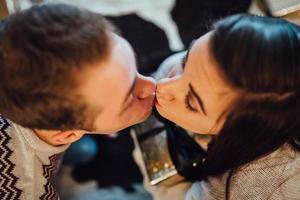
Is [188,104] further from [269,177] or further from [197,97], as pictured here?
[269,177]

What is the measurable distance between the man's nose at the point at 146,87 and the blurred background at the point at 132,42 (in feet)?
0.74

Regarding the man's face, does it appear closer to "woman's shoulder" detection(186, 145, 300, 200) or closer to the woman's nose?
the woman's nose

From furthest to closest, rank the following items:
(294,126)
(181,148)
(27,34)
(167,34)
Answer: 1. (167,34)
2. (181,148)
3. (294,126)
4. (27,34)

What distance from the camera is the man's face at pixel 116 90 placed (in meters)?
0.69

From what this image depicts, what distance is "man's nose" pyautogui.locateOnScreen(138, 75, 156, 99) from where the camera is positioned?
→ 800 mm

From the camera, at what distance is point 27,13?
67cm

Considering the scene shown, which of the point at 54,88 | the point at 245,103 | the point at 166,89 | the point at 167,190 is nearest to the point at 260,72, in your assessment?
the point at 245,103

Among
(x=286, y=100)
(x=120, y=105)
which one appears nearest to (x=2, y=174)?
(x=120, y=105)

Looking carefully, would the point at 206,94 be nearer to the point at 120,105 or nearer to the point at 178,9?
the point at 120,105

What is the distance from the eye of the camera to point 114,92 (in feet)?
2.38

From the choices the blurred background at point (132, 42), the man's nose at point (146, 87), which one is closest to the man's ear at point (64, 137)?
the man's nose at point (146, 87)

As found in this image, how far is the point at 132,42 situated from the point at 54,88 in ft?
1.87

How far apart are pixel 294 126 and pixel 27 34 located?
1.50 feet

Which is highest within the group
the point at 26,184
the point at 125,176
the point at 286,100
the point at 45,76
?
the point at 45,76
